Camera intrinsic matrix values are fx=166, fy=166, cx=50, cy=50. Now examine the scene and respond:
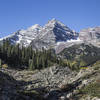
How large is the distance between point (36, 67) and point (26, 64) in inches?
468

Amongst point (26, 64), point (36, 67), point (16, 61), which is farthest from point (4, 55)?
point (36, 67)

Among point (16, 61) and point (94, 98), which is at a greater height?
point (16, 61)

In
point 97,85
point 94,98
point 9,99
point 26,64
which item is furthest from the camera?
point 26,64

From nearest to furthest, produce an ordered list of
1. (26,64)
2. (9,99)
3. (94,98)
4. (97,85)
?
1. (9,99)
2. (94,98)
3. (97,85)
4. (26,64)

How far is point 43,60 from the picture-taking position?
9438 cm

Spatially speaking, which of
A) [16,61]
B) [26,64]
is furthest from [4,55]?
[26,64]

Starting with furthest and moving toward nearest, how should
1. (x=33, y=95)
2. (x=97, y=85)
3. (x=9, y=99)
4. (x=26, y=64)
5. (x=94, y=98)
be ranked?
(x=26, y=64) < (x=97, y=85) < (x=33, y=95) < (x=94, y=98) < (x=9, y=99)

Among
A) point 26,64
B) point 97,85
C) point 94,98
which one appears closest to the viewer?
point 94,98

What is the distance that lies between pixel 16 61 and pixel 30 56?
12.3 metres

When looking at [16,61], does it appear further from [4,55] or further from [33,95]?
[33,95]

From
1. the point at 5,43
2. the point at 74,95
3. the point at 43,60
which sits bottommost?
the point at 74,95

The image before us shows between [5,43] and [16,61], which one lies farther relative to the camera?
[5,43]

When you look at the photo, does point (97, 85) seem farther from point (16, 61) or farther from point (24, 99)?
point (16, 61)

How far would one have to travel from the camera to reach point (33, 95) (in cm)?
2564
